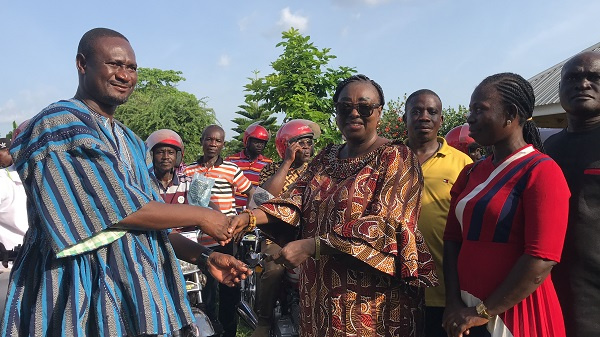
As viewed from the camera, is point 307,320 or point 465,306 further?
point 307,320

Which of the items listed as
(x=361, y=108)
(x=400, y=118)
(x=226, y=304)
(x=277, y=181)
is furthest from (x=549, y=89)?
(x=361, y=108)

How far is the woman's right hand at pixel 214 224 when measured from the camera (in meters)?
2.24

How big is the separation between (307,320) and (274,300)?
179 centimetres

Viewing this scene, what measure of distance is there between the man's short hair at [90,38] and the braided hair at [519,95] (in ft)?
5.43

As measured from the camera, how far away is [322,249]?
2574mm

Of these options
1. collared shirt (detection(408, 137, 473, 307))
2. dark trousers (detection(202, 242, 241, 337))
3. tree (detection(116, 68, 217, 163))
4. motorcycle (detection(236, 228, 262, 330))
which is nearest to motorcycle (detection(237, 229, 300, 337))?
motorcycle (detection(236, 228, 262, 330))

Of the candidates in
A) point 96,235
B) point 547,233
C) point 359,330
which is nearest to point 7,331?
point 96,235

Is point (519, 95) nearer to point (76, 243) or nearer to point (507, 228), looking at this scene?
point (507, 228)

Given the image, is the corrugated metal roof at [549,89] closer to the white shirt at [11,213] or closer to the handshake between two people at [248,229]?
the handshake between two people at [248,229]

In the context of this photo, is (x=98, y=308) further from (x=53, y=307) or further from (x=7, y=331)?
(x=7, y=331)

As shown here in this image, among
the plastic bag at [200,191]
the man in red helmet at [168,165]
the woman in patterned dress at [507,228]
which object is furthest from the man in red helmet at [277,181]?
the woman in patterned dress at [507,228]

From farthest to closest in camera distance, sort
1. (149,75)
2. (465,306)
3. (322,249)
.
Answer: (149,75), (322,249), (465,306)

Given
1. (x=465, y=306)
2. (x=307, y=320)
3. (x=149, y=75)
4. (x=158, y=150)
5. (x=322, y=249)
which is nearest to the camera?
(x=465, y=306)

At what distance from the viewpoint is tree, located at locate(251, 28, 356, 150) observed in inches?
446
